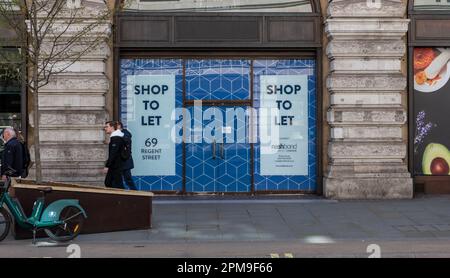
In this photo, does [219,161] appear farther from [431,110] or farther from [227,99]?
[431,110]

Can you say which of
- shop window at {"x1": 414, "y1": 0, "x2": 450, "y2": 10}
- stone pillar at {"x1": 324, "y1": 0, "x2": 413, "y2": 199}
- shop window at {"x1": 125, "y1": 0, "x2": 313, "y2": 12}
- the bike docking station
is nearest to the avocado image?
stone pillar at {"x1": 324, "y1": 0, "x2": 413, "y2": 199}

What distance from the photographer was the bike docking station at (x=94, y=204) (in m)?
9.37

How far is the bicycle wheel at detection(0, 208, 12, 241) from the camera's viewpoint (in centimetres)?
909

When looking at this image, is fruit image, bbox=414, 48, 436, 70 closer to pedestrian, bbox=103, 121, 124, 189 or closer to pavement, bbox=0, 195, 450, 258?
pavement, bbox=0, 195, 450, 258

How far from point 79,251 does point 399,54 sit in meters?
8.49

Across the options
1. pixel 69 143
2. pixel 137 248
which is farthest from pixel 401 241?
pixel 69 143

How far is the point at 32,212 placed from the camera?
30.6ft

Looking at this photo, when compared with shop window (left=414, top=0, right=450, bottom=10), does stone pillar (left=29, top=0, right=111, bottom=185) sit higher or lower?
lower

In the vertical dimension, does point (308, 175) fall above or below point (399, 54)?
below

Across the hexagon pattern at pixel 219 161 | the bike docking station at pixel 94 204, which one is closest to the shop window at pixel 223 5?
the hexagon pattern at pixel 219 161

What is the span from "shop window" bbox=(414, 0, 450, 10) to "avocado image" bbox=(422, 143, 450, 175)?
3.09m

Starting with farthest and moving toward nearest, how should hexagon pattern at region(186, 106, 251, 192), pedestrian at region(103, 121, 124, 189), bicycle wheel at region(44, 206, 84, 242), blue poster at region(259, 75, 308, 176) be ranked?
blue poster at region(259, 75, 308, 176) → hexagon pattern at region(186, 106, 251, 192) → pedestrian at region(103, 121, 124, 189) → bicycle wheel at region(44, 206, 84, 242)

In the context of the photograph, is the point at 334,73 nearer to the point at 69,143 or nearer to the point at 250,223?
the point at 250,223

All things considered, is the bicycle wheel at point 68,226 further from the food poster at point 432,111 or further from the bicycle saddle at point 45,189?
the food poster at point 432,111
